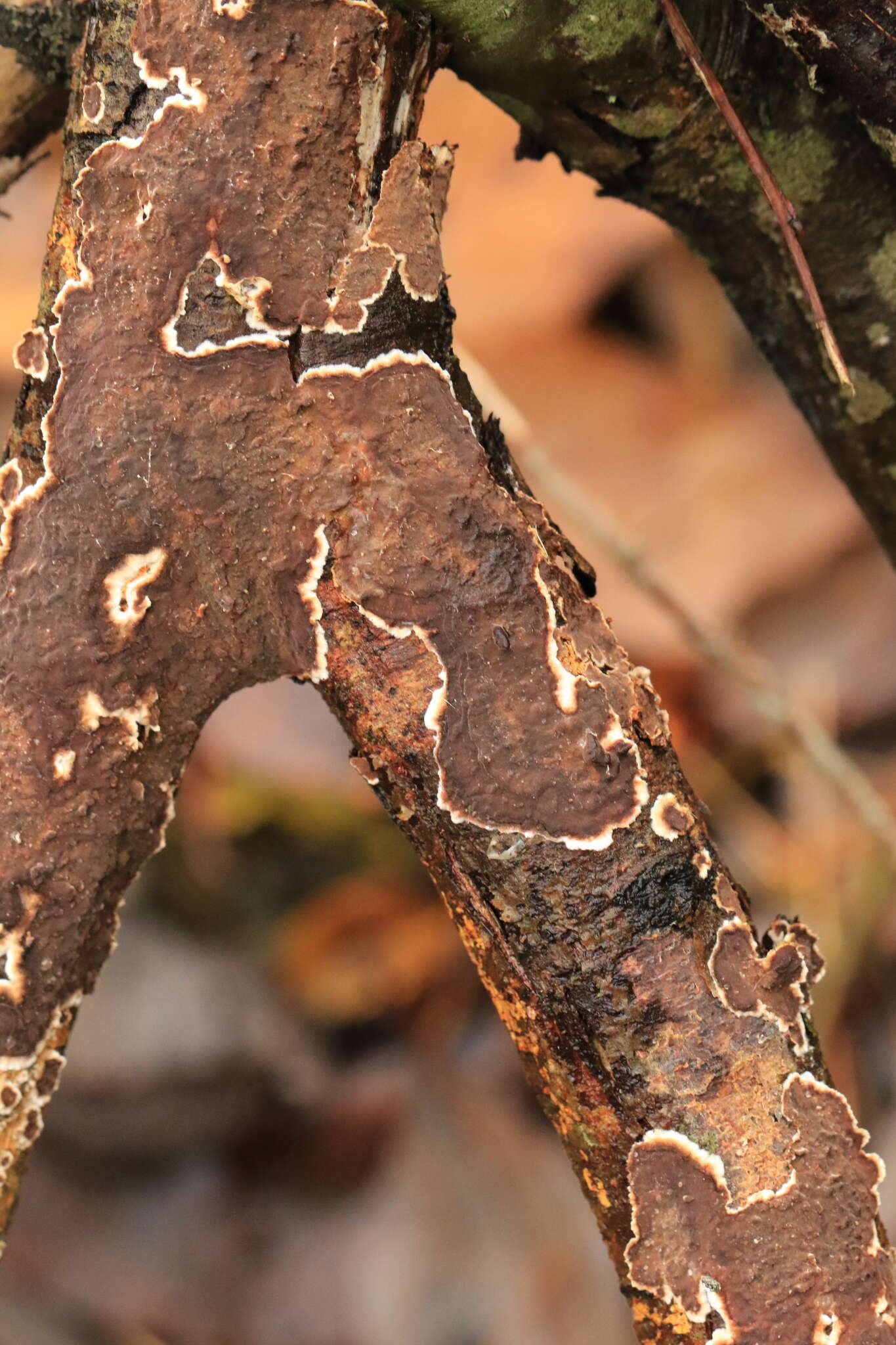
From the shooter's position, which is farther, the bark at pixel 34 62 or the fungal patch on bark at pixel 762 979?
the bark at pixel 34 62

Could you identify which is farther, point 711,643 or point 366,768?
point 711,643

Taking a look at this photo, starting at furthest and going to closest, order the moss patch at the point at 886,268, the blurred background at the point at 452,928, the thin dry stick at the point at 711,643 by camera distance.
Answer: the blurred background at the point at 452,928 < the thin dry stick at the point at 711,643 < the moss patch at the point at 886,268

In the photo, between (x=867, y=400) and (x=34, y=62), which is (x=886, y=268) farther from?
(x=34, y=62)

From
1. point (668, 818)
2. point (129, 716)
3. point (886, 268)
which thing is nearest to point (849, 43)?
point (886, 268)

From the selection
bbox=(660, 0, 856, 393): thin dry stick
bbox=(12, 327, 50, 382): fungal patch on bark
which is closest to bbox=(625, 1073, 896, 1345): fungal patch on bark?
bbox=(660, 0, 856, 393): thin dry stick

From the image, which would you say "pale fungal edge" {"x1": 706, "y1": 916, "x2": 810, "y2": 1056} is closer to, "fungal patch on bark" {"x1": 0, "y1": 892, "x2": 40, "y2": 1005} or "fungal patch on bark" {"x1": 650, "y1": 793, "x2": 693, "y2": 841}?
"fungal patch on bark" {"x1": 650, "y1": 793, "x2": 693, "y2": 841}

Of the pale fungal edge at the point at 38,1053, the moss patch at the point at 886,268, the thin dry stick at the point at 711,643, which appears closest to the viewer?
the pale fungal edge at the point at 38,1053

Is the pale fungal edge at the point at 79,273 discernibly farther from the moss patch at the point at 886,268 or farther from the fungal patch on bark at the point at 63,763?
the moss patch at the point at 886,268

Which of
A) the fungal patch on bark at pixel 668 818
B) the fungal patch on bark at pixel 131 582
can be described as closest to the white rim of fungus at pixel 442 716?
the fungal patch on bark at pixel 668 818
